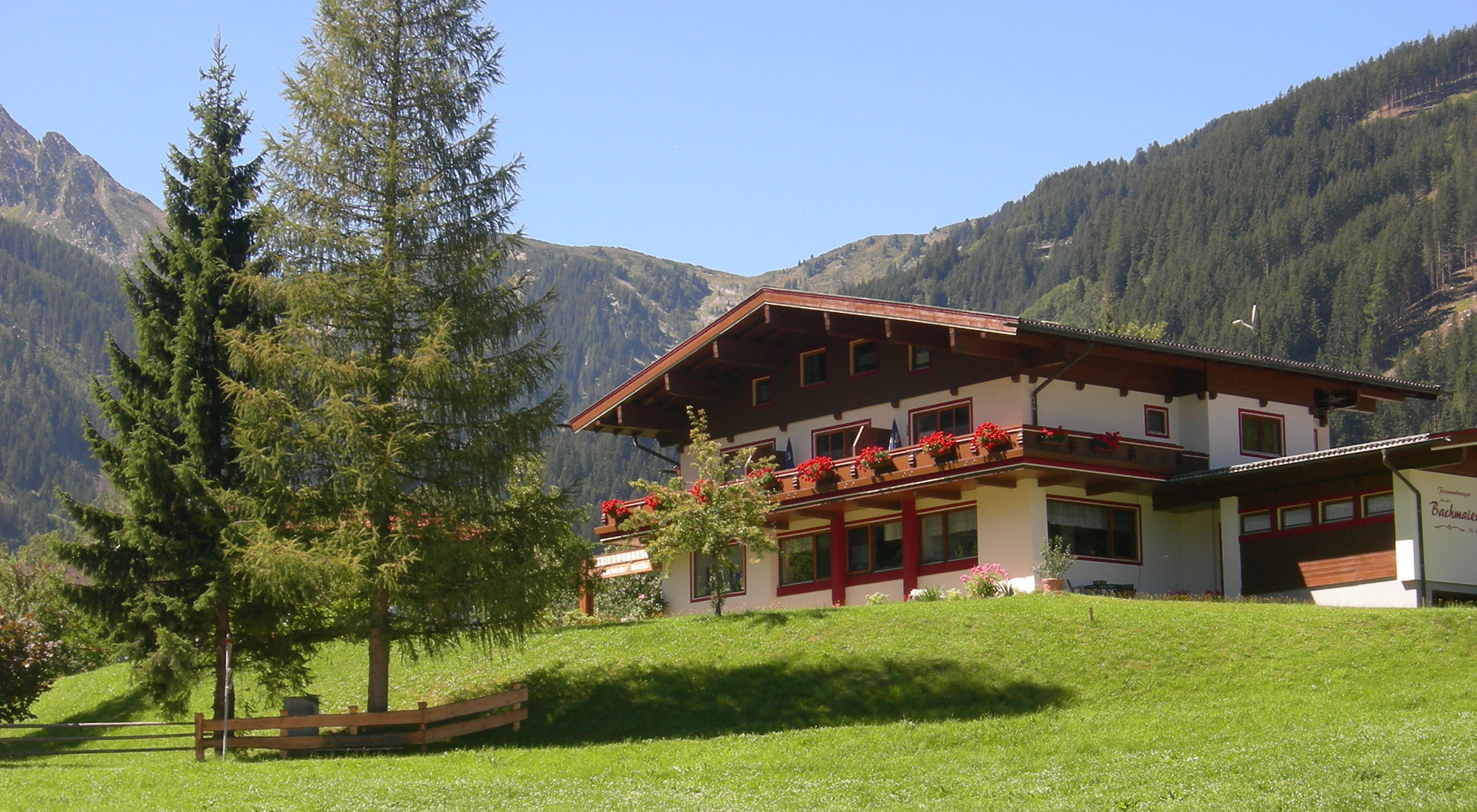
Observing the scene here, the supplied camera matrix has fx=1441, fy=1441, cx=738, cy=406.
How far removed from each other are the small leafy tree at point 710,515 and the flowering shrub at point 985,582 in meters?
4.61

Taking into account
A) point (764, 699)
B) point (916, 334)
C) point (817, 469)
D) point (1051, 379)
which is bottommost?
point (764, 699)

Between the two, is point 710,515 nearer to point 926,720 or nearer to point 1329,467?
point 926,720

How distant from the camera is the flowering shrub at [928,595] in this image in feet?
106

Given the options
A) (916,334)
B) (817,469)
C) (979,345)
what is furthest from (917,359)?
(817,469)

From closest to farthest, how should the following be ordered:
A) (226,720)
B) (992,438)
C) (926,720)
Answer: (926,720), (226,720), (992,438)

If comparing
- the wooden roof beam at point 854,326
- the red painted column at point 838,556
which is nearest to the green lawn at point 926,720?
the red painted column at point 838,556

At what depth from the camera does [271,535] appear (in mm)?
23812

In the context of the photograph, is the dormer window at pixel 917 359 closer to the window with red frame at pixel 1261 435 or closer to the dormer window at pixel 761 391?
the dormer window at pixel 761 391

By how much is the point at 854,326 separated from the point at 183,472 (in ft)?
60.5

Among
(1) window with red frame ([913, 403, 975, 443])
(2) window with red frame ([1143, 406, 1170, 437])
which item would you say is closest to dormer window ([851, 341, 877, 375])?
(1) window with red frame ([913, 403, 975, 443])

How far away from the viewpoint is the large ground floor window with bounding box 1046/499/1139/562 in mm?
34562

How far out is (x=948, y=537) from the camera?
36.0m

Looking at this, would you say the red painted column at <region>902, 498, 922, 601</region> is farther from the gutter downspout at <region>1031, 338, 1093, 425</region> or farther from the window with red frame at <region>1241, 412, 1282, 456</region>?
the window with red frame at <region>1241, 412, 1282, 456</region>

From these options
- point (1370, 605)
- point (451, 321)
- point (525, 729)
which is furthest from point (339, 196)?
point (1370, 605)
